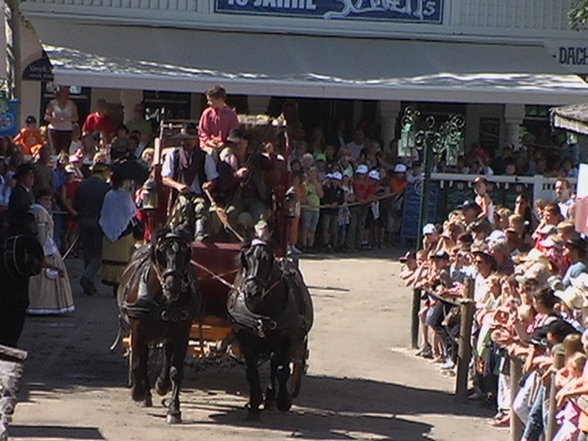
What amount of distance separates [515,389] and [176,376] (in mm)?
2920

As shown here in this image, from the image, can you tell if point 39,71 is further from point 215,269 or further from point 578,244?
point 578,244

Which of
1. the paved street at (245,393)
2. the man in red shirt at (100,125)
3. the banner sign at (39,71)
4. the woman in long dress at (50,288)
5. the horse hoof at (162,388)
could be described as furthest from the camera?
the banner sign at (39,71)

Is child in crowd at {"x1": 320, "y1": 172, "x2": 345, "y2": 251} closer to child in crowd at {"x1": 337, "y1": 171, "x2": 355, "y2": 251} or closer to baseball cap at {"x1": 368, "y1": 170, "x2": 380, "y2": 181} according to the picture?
child in crowd at {"x1": 337, "y1": 171, "x2": 355, "y2": 251}

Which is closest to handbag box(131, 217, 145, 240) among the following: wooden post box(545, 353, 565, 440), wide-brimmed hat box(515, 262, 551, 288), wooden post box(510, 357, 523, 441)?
wooden post box(510, 357, 523, 441)

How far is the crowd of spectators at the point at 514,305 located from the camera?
11.1 m

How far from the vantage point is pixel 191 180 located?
14.9m

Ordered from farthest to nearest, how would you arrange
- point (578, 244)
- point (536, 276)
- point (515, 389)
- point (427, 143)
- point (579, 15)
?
point (579, 15) < point (427, 143) < point (578, 244) < point (515, 389) < point (536, 276)

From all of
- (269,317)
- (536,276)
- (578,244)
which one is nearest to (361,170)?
(578,244)

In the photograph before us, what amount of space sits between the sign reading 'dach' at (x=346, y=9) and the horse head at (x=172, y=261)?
60.4 ft

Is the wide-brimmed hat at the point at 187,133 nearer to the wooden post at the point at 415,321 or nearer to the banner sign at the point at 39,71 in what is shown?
the wooden post at the point at 415,321

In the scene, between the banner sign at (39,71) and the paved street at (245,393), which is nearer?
the paved street at (245,393)

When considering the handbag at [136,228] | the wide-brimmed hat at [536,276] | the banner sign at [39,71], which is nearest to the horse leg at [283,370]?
the wide-brimmed hat at [536,276]

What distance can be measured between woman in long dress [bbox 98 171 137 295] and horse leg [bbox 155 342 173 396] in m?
6.89

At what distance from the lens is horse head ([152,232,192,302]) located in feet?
43.7
